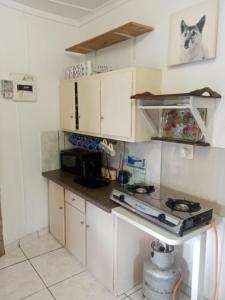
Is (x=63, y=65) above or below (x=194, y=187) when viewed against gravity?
above

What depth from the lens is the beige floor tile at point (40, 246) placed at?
8.46ft

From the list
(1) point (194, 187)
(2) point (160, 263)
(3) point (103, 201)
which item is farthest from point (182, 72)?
(2) point (160, 263)

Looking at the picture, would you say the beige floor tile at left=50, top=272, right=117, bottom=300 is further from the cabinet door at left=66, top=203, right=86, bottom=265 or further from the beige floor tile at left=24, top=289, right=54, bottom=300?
the cabinet door at left=66, top=203, right=86, bottom=265

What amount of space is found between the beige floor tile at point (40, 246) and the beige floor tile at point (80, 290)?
0.57 meters

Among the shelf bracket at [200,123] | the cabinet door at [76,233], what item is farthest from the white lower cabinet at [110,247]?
the shelf bracket at [200,123]

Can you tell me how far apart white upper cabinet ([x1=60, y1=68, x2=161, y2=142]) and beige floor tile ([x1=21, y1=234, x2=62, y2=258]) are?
131 cm

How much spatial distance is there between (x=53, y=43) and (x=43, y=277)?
241 centimetres

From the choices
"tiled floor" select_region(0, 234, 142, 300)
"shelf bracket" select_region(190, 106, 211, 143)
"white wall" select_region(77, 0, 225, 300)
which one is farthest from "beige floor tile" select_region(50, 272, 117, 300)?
"shelf bracket" select_region(190, 106, 211, 143)

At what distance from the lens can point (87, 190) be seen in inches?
85.9

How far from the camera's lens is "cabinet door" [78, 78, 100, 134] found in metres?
2.28

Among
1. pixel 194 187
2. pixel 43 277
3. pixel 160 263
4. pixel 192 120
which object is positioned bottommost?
pixel 43 277

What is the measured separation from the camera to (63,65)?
2.81 meters

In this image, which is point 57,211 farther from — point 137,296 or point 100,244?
point 137,296

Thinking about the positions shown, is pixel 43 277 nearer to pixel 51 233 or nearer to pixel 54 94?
pixel 51 233
